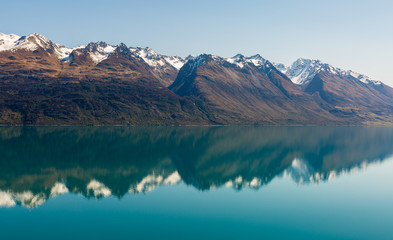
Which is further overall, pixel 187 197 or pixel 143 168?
pixel 143 168

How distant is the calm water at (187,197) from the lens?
1998 inches

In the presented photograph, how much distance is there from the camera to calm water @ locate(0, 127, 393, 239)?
167 feet

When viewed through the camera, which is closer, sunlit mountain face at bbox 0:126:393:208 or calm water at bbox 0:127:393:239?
calm water at bbox 0:127:393:239

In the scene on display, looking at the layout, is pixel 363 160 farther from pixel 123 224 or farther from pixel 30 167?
pixel 30 167

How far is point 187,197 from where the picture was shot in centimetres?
7162

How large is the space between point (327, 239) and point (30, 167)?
94288 millimetres

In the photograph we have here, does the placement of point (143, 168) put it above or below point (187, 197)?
below

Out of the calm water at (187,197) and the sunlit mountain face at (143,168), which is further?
the sunlit mountain face at (143,168)

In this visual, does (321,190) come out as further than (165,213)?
Yes

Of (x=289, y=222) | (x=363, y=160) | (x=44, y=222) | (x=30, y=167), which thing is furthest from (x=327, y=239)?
(x=363, y=160)

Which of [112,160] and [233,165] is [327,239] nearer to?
[233,165]

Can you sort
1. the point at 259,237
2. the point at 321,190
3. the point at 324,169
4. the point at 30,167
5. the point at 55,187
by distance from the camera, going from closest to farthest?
the point at 259,237 < the point at 55,187 < the point at 321,190 < the point at 30,167 < the point at 324,169

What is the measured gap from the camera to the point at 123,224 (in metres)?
52.1

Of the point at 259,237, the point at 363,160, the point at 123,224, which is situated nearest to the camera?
the point at 259,237
